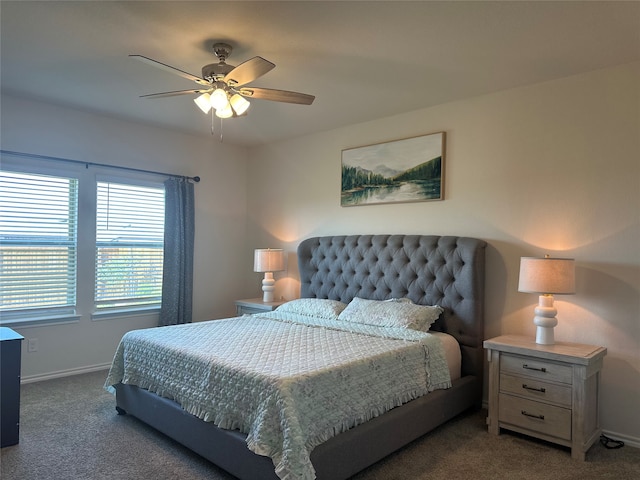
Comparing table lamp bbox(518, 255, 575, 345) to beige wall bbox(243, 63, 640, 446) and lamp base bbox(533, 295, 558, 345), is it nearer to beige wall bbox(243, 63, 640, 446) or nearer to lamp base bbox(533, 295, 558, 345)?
lamp base bbox(533, 295, 558, 345)

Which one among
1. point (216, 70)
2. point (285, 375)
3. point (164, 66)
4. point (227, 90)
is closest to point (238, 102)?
point (227, 90)

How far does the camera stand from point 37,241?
407cm

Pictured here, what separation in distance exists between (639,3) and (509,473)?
104 inches

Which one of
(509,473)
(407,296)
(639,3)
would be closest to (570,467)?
(509,473)

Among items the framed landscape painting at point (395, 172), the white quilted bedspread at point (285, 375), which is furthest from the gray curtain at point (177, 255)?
the framed landscape painting at point (395, 172)

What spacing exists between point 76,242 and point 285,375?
3.10m

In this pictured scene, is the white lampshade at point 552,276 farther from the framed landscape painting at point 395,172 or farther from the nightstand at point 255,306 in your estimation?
the nightstand at point 255,306

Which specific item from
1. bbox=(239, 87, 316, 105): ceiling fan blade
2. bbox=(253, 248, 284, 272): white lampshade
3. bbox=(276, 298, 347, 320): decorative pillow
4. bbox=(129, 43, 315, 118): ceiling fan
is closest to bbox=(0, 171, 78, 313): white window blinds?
bbox=(253, 248, 284, 272): white lampshade

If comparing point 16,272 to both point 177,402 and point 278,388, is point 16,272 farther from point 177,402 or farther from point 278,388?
point 278,388

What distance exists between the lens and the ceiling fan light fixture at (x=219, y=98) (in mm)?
2652

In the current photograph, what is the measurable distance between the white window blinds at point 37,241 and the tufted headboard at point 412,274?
2.32 metres

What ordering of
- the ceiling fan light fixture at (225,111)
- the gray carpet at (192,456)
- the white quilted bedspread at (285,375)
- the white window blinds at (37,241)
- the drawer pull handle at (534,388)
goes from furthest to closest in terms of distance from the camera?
1. the white window blinds at (37,241)
2. the drawer pull handle at (534,388)
3. the ceiling fan light fixture at (225,111)
4. the gray carpet at (192,456)
5. the white quilted bedspread at (285,375)

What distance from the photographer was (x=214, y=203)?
544 centimetres

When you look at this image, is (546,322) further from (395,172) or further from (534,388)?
(395,172)
